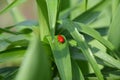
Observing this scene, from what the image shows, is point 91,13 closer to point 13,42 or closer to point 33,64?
point 13,42

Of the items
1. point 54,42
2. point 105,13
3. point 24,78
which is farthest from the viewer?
point 105,13

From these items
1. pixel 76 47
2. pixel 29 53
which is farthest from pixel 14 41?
pixel 29 53

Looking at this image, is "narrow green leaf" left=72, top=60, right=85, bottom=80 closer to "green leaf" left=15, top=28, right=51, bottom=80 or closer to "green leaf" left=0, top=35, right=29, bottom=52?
"green leaf" left=0, top=35, right=29, bottom=52

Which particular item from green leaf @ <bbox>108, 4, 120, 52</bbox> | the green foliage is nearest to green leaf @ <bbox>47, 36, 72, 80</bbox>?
the green foliage

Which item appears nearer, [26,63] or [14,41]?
[26,63]

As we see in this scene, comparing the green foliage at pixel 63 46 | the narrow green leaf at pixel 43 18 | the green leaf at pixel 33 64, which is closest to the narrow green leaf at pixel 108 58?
the green foliage at pixel 63 46

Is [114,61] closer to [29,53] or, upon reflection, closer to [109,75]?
[109,75]
